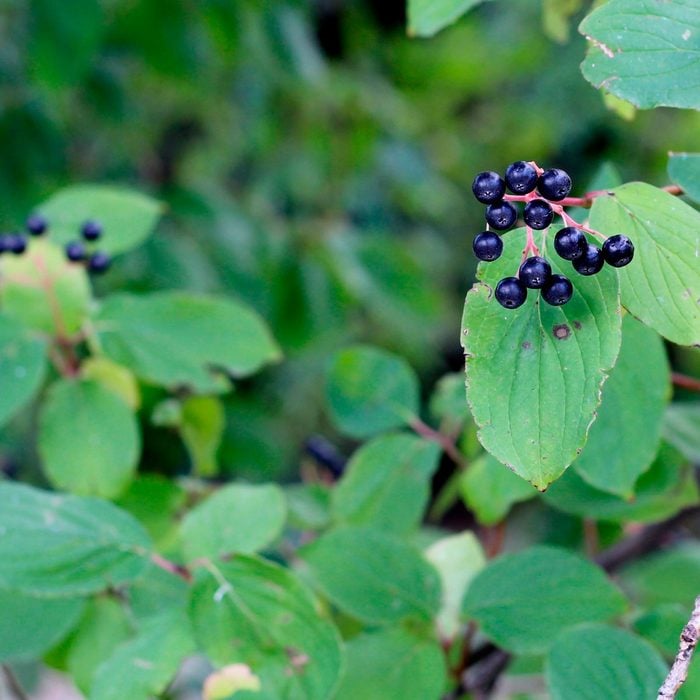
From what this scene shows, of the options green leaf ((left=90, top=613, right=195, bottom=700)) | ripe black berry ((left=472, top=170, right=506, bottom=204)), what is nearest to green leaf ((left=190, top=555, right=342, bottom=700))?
green leaf ((left=90, top=613, right=195, bottom=700))

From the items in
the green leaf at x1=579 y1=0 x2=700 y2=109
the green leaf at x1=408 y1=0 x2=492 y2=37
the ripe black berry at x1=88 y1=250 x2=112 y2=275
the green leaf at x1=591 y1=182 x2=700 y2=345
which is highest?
the green leaf at x1=408 y1=0 x2=492 y2=37

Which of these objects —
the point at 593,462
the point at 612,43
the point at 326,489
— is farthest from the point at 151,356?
the point at 612,43

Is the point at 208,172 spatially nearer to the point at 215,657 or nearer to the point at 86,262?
the point at 86,262

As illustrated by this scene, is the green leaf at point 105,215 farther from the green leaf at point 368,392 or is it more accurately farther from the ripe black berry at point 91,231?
the green leaf at point 368,392

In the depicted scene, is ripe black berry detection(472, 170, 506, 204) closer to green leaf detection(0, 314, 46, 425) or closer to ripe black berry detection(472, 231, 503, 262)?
ripe black berry detection(472, 231, 503, 262)

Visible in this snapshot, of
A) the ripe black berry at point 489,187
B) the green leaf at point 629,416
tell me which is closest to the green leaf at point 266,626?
the green leaf at point 629,416

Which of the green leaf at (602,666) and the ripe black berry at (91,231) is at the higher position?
the ripe black berry at (91,231)
